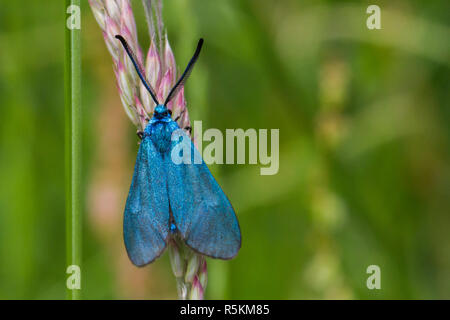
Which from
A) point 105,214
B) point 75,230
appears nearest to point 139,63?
point 75,230

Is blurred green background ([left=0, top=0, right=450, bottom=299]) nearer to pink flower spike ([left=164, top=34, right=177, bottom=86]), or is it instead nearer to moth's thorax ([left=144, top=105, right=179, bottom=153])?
moth's thorax ([left=144, top=105, right=179, bottom=153])

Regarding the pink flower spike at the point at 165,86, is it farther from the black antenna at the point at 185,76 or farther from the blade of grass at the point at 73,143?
the blade of grass at the point at 73,143

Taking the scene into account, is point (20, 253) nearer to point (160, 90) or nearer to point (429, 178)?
point (160, 90)

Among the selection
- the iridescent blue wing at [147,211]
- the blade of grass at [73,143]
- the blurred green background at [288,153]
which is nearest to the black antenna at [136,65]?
the blade of grass at [73,143]

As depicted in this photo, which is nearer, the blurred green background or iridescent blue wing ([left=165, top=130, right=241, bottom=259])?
iridescent blue wing ([left=165, top=130, right=241, bottom=259])

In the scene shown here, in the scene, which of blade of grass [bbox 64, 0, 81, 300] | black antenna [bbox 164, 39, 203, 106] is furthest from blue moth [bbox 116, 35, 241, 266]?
blade of grass [bbox 64, 0, 81, 300]

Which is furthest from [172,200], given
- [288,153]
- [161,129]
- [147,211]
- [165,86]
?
[288,153]
